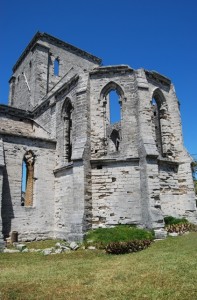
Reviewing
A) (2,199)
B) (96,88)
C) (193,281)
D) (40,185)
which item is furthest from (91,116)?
(193,281)

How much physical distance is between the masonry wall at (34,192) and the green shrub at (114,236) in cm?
Result: 448

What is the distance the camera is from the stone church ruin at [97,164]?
12.6m

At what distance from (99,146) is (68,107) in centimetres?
418

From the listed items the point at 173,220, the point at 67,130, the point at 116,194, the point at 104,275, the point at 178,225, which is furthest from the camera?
the point at 67,130

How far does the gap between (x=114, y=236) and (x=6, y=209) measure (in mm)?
Result: 6488

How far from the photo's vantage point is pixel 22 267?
8.09 m

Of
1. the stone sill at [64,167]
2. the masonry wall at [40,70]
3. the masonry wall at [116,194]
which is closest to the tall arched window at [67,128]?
the stone sill at [64,167]

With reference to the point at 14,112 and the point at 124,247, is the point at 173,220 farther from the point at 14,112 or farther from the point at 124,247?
the point at 14,112

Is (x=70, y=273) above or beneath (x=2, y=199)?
beneath

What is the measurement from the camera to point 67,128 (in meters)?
16.1

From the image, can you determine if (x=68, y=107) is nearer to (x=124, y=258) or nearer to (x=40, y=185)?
(x=40, y=185)

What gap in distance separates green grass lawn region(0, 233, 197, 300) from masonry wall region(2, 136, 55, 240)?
4697mm

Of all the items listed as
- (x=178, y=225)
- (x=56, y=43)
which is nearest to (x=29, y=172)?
(x=178, y=225)

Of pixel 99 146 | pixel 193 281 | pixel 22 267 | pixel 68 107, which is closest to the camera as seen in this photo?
pixel 193 281
